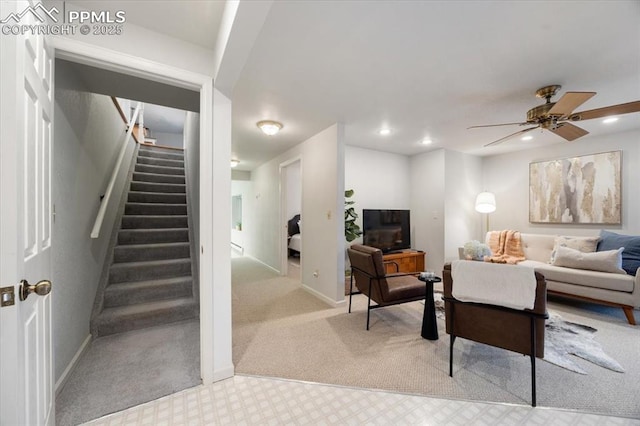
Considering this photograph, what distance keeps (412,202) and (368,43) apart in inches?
151

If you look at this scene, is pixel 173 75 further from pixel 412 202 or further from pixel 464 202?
pixel 464 202

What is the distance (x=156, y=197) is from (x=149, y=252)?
1.26 metres

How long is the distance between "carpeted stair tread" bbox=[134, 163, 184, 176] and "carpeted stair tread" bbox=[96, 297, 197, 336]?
Answer: 9.41 ft

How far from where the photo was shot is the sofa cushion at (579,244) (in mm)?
3422

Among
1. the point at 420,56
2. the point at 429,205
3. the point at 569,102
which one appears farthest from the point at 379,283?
the point at 429,205

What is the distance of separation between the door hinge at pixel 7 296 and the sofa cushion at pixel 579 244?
5.14 meters

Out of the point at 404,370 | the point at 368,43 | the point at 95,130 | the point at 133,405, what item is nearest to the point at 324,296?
the point at 404,370

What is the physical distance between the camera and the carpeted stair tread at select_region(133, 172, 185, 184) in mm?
4340

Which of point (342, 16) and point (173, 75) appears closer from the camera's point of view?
point (342, 16)

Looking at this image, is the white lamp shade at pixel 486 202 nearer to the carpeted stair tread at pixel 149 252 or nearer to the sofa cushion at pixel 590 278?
the sofa cushion at pixel 590 278

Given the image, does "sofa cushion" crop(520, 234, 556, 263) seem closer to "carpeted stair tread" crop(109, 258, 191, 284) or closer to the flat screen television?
the flat screen television

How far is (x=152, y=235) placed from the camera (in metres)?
3.48

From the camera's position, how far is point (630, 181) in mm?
3531

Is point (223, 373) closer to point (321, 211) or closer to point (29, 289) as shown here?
point (29, 289)
